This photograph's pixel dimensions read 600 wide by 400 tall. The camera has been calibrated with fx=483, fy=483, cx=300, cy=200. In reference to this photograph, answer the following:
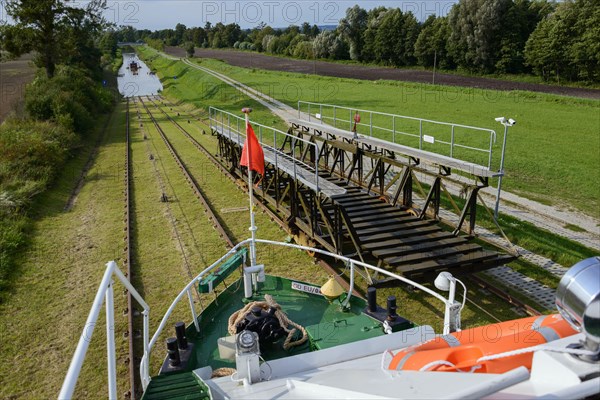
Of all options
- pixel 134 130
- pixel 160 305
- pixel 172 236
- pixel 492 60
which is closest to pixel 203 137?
pixel 134 130

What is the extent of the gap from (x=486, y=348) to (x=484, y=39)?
6108cm

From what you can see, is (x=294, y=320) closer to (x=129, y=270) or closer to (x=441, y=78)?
(x=129, y=270)

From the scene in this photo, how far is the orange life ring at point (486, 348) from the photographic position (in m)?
2.70

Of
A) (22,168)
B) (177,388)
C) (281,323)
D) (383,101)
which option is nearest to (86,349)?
(177,388)

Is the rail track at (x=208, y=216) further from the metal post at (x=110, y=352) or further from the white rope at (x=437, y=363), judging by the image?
the white rope at (x=437, y=363)

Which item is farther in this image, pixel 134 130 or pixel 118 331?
pixel 134 130

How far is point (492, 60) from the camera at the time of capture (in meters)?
58.3

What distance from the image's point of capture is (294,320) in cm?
660

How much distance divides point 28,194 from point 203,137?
1231 cm

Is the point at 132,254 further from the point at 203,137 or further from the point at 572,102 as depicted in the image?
the point at 572,102

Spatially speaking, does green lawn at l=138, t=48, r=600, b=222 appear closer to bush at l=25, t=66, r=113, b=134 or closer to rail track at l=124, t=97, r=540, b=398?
rail track at l=124, t=97, r=540, b=398

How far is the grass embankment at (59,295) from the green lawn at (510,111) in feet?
42.9

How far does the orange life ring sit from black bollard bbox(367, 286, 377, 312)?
2.57 meters

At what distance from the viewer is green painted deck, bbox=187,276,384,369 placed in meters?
5.69
